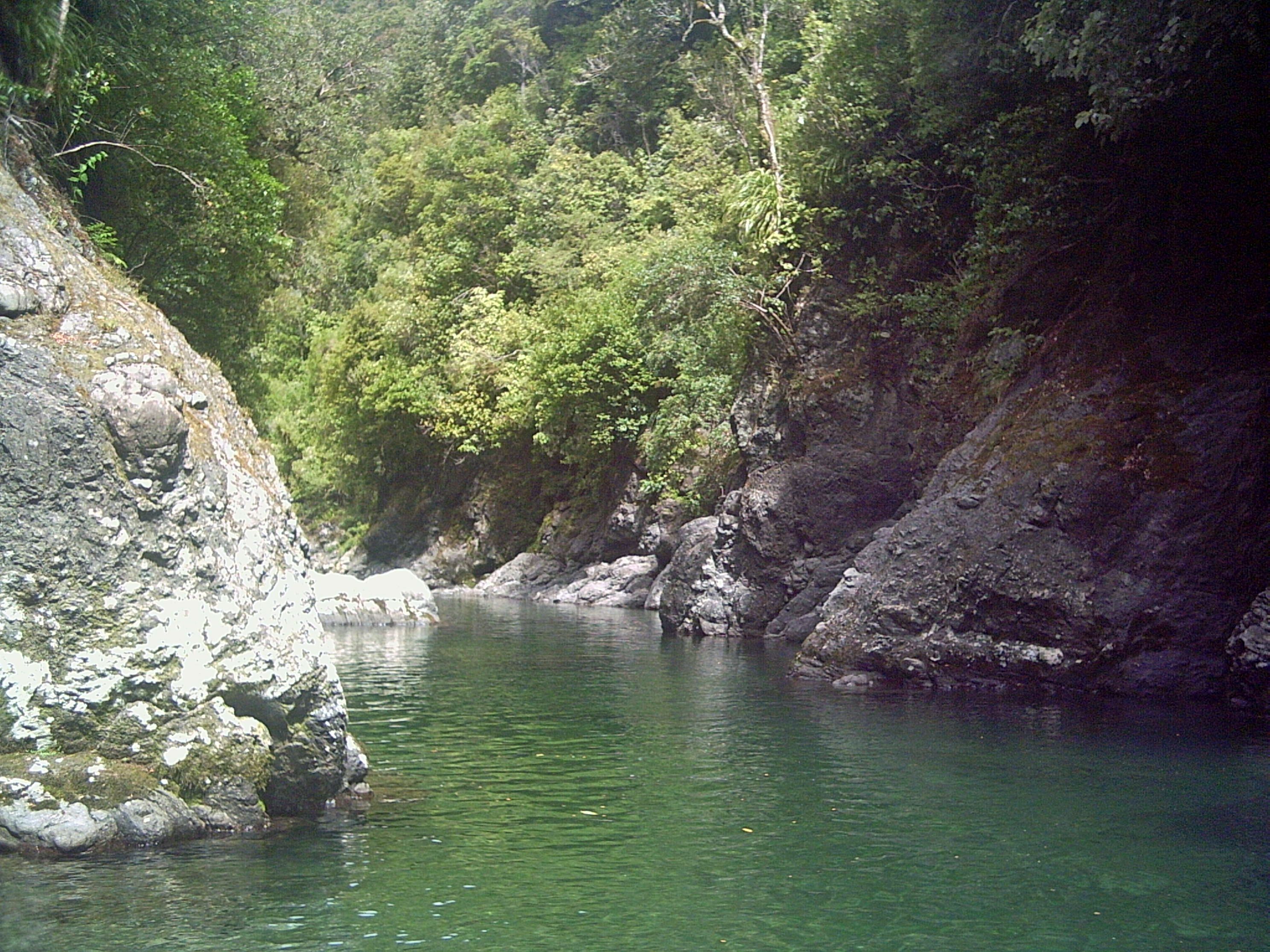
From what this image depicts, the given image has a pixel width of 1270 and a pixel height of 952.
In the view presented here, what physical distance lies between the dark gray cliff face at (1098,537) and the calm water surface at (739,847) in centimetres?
145

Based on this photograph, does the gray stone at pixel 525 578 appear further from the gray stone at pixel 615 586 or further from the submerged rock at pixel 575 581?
the gray stone at pixel 615 586

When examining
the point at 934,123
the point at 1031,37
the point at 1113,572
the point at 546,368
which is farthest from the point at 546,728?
the point at 546,368

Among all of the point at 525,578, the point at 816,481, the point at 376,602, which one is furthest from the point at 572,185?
the point at 816,481

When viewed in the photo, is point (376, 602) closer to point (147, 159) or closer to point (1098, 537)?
point (147, 159)

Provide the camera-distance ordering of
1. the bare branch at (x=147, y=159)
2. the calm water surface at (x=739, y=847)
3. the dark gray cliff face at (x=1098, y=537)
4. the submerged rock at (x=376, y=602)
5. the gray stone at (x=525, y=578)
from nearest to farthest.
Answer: the calm water surface at (x=739, y=847) → the dark gray cliff face at (x=1098, y=537) → the bare branch at (x=147, y=159) → the submerged rock at (x=376, y=602) → the gray stone at (x=525, y=578)

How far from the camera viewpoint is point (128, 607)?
9.35m

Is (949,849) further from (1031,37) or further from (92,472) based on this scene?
(1031,37)

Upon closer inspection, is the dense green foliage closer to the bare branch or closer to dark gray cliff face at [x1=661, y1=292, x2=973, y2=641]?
the bare branch

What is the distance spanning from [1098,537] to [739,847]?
9893 millimetres

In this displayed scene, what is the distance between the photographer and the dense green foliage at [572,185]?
66.0 feet

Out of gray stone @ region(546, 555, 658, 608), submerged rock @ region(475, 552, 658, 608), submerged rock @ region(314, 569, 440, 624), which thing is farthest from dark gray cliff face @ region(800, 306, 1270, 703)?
submerged rock @ region(475, 552, 658, 608)

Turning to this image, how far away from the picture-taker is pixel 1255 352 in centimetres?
1755

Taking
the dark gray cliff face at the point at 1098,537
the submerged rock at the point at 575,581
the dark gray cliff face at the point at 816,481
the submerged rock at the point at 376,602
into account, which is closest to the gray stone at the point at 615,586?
the submerged rock at the point at 575,581

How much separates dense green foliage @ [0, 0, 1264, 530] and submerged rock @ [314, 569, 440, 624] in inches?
221
